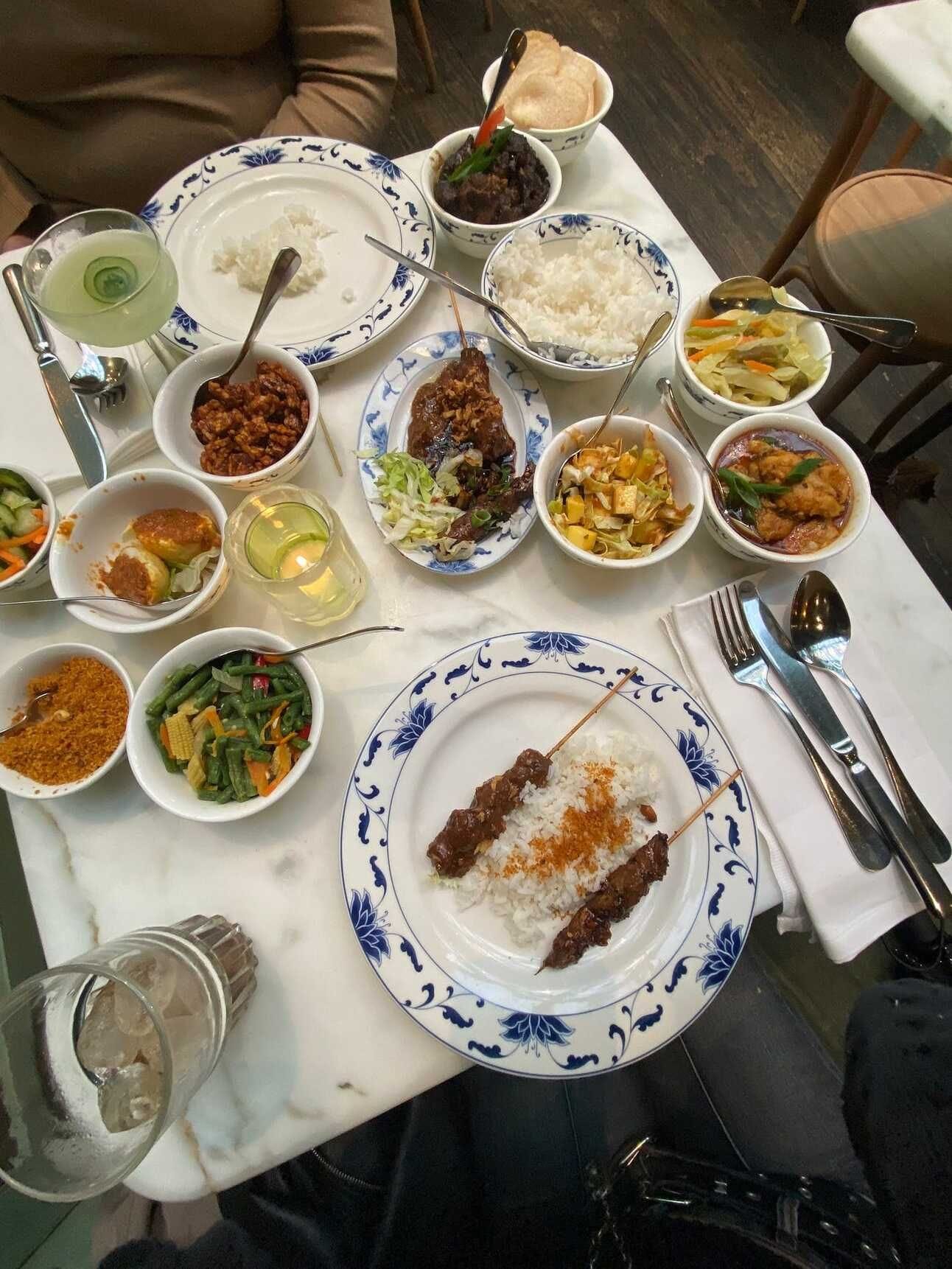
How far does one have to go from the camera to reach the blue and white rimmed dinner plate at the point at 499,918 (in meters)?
1.21

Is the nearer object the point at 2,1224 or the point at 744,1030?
the point at 2,1224

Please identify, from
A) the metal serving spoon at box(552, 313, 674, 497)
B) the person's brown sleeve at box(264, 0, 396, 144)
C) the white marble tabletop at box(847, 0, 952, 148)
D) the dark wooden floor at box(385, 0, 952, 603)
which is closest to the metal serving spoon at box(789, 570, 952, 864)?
the metal serving spoon at box(552, 313, 674, 497)

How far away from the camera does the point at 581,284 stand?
5.61 feet

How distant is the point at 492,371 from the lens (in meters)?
1.67

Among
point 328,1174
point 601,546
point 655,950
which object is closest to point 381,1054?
point 655,950

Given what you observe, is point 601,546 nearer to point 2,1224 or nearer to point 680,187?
point 2,1224

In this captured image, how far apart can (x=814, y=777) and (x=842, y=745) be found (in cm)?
9

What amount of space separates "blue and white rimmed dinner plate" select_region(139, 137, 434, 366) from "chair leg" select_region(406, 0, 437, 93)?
9.42ft

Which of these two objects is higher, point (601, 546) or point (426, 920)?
point (601, 546)

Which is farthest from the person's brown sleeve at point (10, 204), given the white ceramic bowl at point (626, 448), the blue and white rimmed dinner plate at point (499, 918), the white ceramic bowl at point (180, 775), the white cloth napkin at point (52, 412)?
the blue and white rimmed dinner plate at point (499, 918)

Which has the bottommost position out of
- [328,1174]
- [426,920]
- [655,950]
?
[328,1174]

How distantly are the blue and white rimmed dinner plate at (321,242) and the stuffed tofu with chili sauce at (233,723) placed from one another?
81 centimetres

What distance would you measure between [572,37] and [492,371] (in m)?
4.27

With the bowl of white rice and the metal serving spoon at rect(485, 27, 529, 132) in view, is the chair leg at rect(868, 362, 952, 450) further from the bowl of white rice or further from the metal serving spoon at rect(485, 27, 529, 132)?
the metal serving spoon at rect(485, 27, 529, 132)
